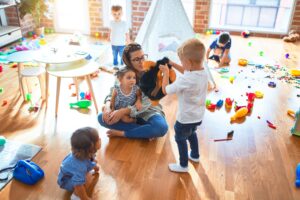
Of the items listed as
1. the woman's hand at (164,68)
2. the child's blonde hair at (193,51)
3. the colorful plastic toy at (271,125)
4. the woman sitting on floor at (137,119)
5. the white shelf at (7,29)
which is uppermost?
the child's blonde hair at (193,51)

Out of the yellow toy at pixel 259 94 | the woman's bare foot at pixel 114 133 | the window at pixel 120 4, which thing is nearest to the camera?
the woman's bare foot at pixel 114 133

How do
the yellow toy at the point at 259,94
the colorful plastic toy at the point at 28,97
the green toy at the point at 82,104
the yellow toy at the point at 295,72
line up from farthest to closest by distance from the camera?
the yellow toy at the point at 295,72 < the yellow toy at the point at 259,94 < the colorful plastic toy at the point at 28,97 < the green toy at the point at 82,104

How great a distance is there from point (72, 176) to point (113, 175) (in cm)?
33

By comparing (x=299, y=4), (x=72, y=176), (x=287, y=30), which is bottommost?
(x=72, y=176)

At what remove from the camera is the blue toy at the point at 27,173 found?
1.86 metres

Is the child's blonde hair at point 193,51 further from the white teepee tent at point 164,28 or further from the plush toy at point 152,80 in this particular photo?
the white teepee tent at point 164,28

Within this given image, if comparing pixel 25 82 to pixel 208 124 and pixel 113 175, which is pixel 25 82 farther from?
pixel 208 124

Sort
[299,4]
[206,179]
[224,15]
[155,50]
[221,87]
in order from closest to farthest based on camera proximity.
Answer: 1. [206,179]
2. [155,50]
3. [221,87]
4. [299,4]
5. [224,15]

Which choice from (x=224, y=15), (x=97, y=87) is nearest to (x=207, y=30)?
(x=224, y=15)

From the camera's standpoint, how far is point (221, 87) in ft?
10.6

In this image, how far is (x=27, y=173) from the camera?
186 centimetres

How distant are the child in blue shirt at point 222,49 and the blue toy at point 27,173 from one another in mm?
2613

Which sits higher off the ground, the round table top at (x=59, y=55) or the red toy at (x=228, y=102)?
the round table top at (x=59, y=55)

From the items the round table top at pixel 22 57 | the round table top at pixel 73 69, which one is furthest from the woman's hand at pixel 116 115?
the round table top at pixel 22 57
